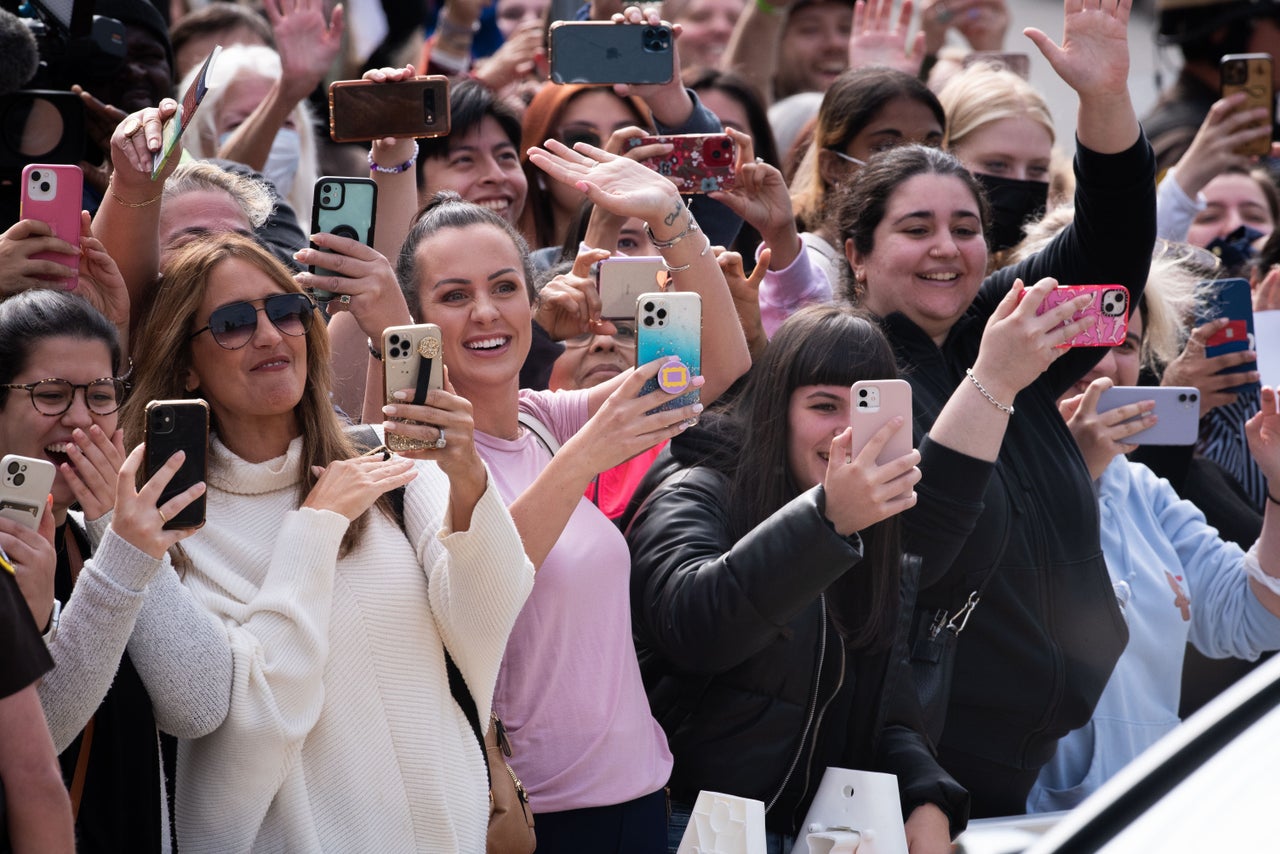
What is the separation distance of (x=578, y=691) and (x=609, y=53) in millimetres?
1787

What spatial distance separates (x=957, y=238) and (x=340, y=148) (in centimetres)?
296

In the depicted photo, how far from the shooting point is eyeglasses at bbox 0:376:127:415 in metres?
2.98

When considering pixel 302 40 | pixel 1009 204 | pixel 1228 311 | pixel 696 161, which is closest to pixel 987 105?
pixel 1009 204

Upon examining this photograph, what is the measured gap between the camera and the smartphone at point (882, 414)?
3.33 meters

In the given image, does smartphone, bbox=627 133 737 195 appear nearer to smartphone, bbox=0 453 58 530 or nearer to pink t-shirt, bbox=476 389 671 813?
pink t-shirt, bbox=476 389 671 813

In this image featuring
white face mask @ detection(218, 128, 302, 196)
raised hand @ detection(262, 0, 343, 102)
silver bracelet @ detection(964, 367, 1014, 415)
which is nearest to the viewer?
silver bracelet @ detection(964, 367, 1014, 415)

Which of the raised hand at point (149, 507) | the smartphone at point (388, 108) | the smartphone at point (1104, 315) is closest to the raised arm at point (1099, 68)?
the smartphone at point (1104, 315)

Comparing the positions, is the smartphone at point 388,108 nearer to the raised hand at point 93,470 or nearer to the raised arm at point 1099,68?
the raised hand at point 93,470

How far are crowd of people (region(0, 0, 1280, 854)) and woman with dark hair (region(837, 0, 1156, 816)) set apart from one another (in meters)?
0.01

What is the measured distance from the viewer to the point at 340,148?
6387mm

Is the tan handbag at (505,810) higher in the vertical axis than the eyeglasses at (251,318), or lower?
lower

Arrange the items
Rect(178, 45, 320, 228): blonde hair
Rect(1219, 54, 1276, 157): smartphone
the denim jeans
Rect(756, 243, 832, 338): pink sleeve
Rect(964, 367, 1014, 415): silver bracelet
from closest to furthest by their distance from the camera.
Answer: the denim jeans
Rect(964, 367, 1014, 415): silver bracelet
Rect(756, 243, 832, 338): pink sleeve
Rect(178, 45, 320, 228): blonde hair
Rect(1219, 54, 1276, 157): smartphone

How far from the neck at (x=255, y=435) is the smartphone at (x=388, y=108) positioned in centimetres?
98

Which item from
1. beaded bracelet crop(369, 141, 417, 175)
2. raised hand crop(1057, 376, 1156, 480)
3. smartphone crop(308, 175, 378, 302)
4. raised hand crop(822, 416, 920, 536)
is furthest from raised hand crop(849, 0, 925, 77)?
raised hand crop(822, 416, 920, 536)
